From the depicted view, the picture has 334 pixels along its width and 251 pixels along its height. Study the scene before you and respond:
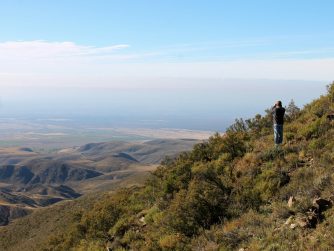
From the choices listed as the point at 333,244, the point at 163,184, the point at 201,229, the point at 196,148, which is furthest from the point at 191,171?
the point at 333,244

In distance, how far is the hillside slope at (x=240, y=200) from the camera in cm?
968

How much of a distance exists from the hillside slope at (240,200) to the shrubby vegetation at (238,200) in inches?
1.0

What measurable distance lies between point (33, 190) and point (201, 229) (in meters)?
150

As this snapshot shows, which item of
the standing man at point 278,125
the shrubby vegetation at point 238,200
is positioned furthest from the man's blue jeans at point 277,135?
the shrubby vegetation at point 238,200

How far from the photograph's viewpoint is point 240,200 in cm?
1251

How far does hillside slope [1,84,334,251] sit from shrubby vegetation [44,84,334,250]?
3 cm

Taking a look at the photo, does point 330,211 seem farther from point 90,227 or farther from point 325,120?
point 90,227

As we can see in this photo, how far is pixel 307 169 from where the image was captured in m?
12.4

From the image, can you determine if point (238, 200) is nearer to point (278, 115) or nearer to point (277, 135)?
point (277, 135)

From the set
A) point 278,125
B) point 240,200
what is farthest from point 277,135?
point 240,200

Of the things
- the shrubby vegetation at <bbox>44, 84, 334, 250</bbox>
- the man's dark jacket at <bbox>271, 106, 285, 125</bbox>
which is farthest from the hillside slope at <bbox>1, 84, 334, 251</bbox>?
the man's dark jacket at <bbox>271, 106, 285, 125</bbox>

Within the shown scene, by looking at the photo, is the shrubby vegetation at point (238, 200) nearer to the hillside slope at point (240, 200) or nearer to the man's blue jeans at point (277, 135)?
the hillside slope at point (240, 200)

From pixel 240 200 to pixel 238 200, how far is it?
0.06 m

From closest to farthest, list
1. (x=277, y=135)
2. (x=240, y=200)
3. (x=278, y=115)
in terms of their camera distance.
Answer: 1. (x=240, y=200)
2. (x=277, y=135)
3. (x=278, y=115)
